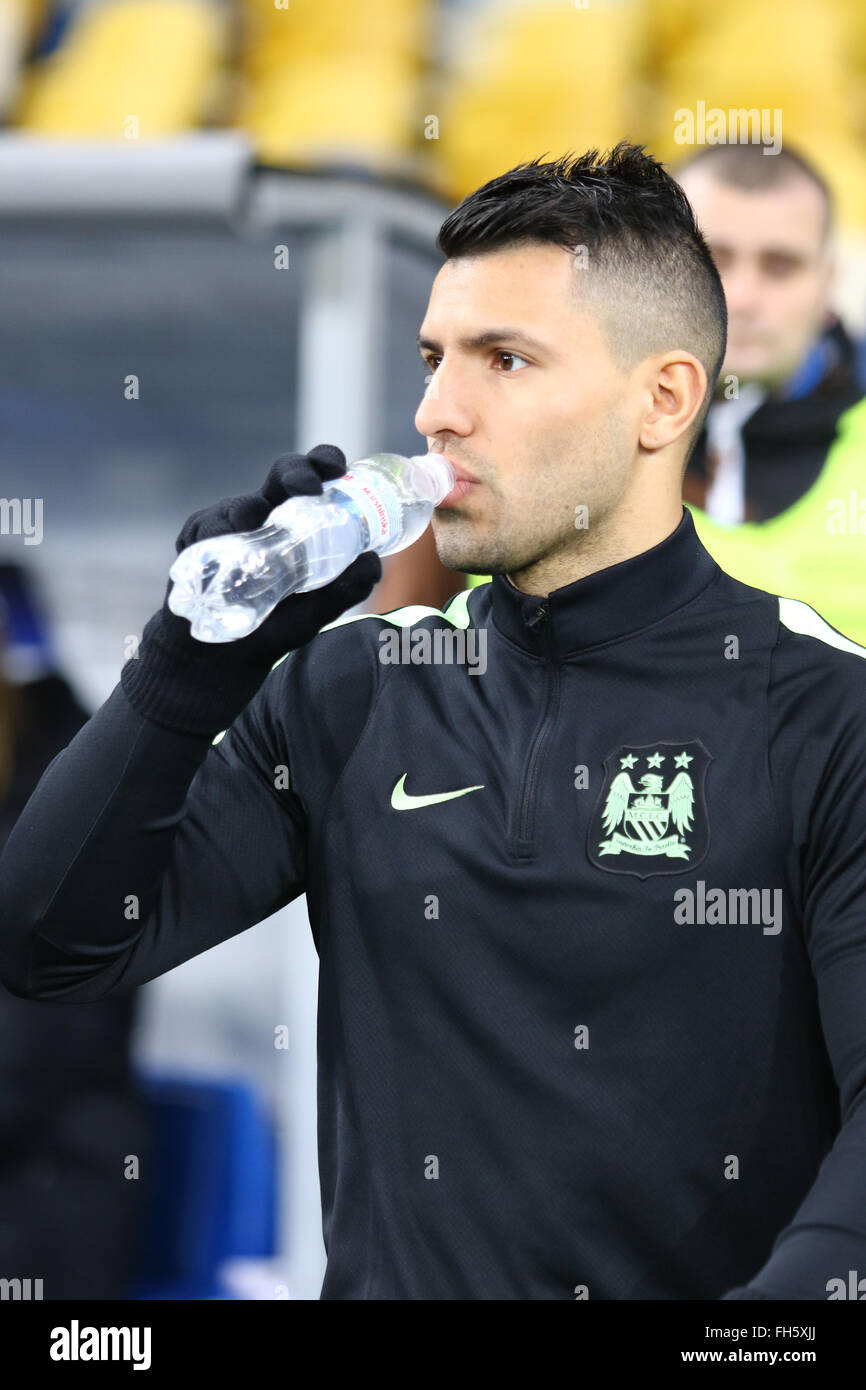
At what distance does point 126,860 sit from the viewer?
52.7 inches

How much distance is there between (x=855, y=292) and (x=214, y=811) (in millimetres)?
1634

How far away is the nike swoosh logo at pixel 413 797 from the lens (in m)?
1.42

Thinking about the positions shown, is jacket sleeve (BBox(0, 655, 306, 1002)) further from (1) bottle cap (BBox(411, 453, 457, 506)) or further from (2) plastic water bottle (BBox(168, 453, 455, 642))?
(1) bottle cap (BBox(411, 453, 457, 506))

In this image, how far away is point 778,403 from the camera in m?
2.49

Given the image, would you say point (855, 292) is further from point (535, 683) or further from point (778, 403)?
point (535, 683)

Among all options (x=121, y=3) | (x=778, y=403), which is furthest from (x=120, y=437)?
(x=778, y=403)

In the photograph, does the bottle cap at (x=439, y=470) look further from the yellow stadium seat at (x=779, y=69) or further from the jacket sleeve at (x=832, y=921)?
the yellow stadium seat at (x=779, y=69)

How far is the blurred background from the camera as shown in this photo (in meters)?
2.56

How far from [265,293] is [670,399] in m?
1.70

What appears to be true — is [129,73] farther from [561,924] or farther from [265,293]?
[561,924]

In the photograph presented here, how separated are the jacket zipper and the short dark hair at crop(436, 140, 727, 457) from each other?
10.5 inches

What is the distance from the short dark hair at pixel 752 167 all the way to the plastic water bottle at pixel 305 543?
1220 mm
